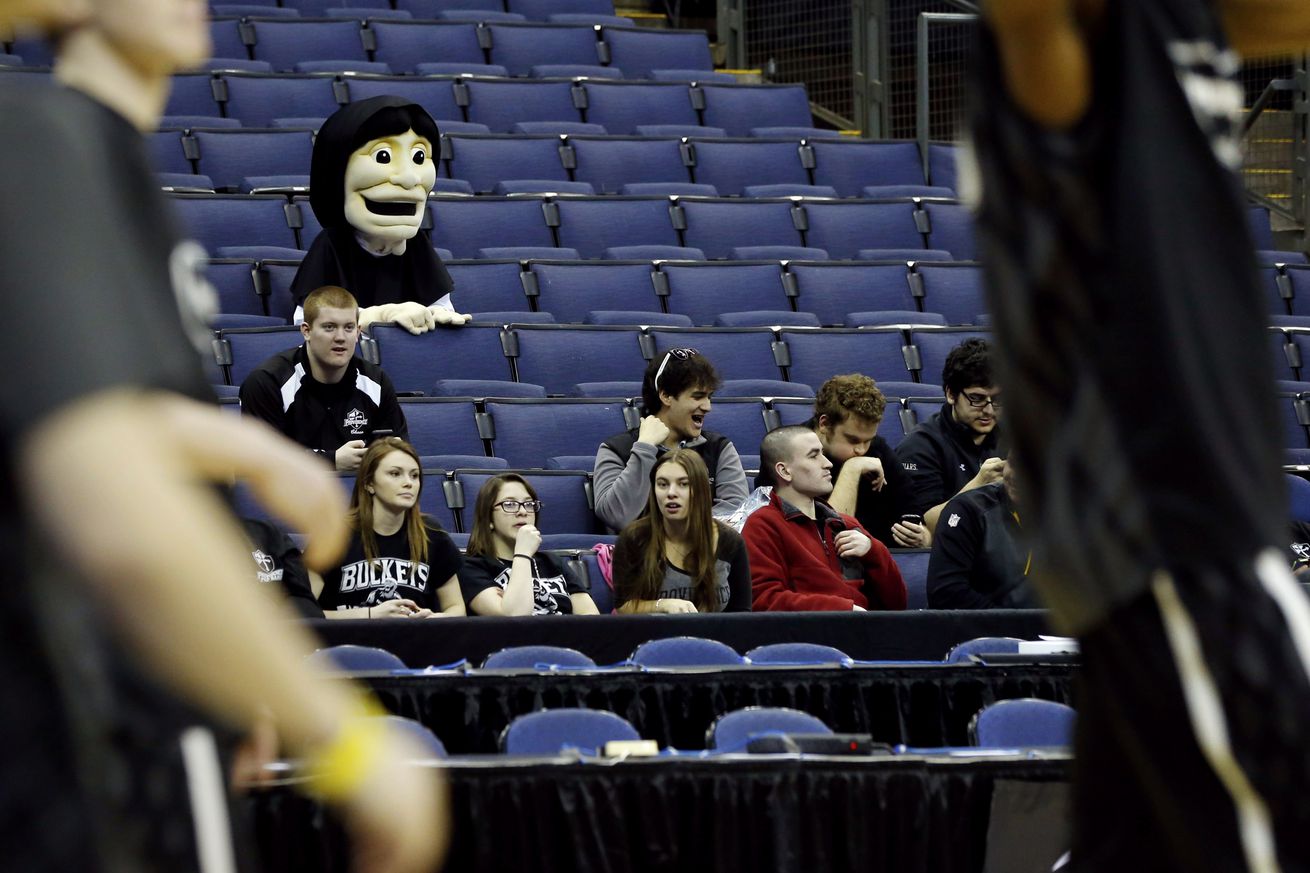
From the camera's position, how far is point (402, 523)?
642 cm

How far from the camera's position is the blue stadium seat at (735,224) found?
406 inches

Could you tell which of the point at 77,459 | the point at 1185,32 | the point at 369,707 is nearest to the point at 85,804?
the point at 77,459

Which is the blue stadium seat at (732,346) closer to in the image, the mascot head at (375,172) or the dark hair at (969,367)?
the mascot head at (375,172)

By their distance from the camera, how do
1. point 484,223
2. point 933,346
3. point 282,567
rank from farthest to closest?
point 484,223
point 933,346
point 282,567

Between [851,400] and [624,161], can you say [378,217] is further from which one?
[624,161]

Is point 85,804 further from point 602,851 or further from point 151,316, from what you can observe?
point 602,851

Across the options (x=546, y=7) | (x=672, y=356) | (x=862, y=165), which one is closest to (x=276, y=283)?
(x=672, y=356)

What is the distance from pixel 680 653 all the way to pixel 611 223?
4.80 meters

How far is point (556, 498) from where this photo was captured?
7367 millimetres

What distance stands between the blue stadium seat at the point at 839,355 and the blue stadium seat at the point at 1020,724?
4.06m

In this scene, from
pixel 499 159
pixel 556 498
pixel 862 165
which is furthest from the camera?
pixel 862 165

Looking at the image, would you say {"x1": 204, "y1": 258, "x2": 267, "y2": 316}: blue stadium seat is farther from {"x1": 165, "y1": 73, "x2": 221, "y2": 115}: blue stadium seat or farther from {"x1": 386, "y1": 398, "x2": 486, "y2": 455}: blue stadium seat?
{"x1": 165, "y1": 73, "x2": 221, "y2": 115}: blue stadium seat

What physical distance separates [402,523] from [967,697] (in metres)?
2.09

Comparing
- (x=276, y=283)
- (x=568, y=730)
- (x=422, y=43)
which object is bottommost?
(x=568, y=730)
